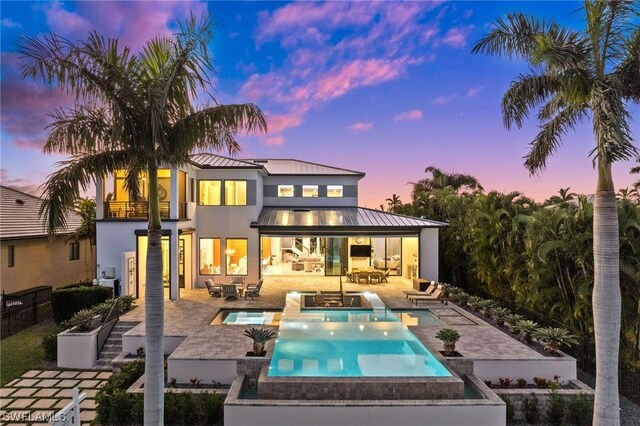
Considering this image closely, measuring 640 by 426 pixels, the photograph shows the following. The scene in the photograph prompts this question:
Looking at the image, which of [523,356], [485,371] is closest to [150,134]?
[485,371]

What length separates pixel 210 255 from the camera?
22.2 m

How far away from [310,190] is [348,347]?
1541 cm

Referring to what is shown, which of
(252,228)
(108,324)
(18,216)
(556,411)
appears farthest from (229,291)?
(18,216)

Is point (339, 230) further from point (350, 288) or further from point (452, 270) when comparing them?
point (452, 270)

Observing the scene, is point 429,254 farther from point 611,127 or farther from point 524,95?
point 611,127

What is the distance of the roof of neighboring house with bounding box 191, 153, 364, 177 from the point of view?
22241mm

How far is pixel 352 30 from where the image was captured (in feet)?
65.6

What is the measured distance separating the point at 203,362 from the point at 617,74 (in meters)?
13.1

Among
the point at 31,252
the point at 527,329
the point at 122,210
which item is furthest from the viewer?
the point at 31,252

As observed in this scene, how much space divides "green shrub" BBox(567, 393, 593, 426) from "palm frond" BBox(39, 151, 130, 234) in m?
13.2

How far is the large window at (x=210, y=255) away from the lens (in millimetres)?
21875

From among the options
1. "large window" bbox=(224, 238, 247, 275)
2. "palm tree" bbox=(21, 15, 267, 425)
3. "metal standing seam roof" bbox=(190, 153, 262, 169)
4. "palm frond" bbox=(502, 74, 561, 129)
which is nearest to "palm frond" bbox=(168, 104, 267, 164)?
"palm tree" bbox=(21, 15, 267, 425)

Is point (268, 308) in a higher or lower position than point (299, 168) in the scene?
lower

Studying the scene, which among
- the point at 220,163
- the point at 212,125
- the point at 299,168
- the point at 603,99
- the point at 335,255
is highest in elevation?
the point at 299,168
